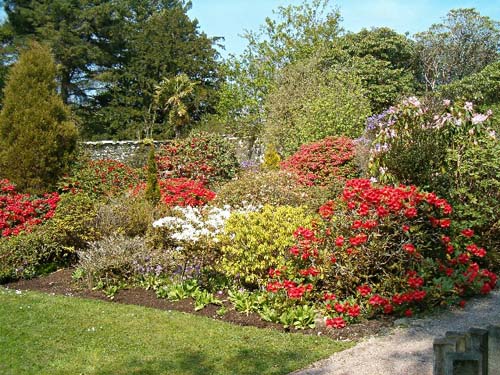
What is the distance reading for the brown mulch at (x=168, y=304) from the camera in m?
5.11

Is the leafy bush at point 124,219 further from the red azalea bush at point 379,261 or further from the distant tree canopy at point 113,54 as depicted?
the distant tree canopy at point 113,54

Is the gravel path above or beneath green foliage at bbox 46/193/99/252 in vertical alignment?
beneath

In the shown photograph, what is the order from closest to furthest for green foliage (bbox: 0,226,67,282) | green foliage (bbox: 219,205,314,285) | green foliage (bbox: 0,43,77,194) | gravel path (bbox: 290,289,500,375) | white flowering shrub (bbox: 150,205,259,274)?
gravel path (bbox: 290,289,500,375)
green foliage (bbox: 219,205,314,285)
white flowering shrub (bbox: 150,205,259,274)
green foliage (bbox: 0,226,67,282)
green foliage (bbox: 0,43,77,194)

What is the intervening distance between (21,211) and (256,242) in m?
4.92

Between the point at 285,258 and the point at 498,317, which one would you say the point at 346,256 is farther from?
the point at 498,317

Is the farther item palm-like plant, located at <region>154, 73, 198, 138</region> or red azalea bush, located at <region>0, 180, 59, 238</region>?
palm-like plant, located at <region>154, 73, 198, 138</region>

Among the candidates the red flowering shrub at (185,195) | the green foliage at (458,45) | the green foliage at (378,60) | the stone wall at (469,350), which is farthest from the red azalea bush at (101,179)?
the green foliage at (458,45)

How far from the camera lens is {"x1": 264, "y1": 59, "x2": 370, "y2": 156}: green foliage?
15250 millimetres

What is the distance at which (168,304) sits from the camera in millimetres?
6191

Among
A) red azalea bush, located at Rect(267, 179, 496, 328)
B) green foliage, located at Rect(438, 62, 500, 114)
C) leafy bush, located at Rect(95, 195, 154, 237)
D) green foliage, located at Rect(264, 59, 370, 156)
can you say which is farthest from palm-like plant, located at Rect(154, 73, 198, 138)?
red azalea bush, located at Rect(267, 179, 496, 328)

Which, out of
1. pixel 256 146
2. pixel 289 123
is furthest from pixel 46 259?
pixel 256 146

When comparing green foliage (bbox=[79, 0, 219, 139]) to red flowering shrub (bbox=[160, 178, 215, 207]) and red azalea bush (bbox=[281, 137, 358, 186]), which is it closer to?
red azalea bush (bbox=[281, 137, 358, 186])

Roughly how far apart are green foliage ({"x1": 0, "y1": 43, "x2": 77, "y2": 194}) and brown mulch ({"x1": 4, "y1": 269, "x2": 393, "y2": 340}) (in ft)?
11.3

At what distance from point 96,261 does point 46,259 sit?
1747 millimetres
